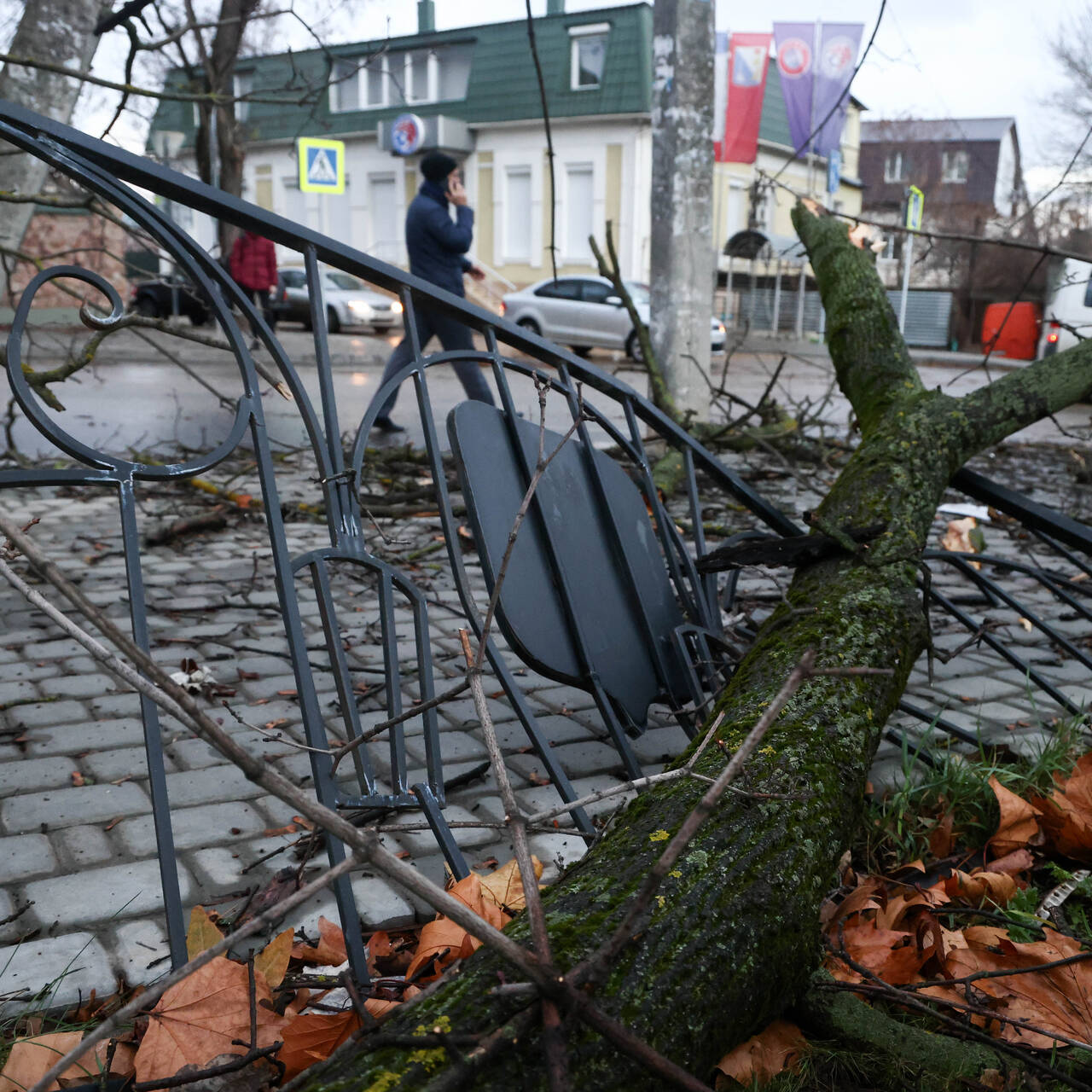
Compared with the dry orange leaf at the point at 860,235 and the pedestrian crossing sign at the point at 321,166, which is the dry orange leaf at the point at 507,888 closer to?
the dry orange leaf at the point at 860,235

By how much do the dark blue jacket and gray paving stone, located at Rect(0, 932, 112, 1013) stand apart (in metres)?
7.42

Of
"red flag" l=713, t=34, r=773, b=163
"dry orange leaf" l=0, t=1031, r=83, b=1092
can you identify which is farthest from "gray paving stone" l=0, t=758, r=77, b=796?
"red flag" l=713, t=34, r=773, b=163

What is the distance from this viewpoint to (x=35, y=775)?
8.90ft

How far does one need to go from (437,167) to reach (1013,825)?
25.0 ft

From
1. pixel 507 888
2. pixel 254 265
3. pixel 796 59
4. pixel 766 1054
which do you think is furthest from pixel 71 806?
pixel 796 59

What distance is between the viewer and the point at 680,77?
788cm

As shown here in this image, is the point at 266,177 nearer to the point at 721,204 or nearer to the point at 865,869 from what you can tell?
the point at 721,204

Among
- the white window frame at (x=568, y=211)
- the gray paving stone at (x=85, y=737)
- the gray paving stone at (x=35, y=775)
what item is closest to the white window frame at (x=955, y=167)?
the white window frame at (x=568, y=211)

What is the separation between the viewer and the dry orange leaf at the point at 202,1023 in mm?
1448

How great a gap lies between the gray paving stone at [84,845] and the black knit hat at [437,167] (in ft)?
24.0

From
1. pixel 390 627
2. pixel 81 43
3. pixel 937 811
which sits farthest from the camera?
pixel 81 43

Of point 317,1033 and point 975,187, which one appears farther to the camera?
point 975,187

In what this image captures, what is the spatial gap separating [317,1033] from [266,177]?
133ft

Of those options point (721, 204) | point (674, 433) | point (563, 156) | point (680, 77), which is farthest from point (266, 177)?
point (674, 433)
